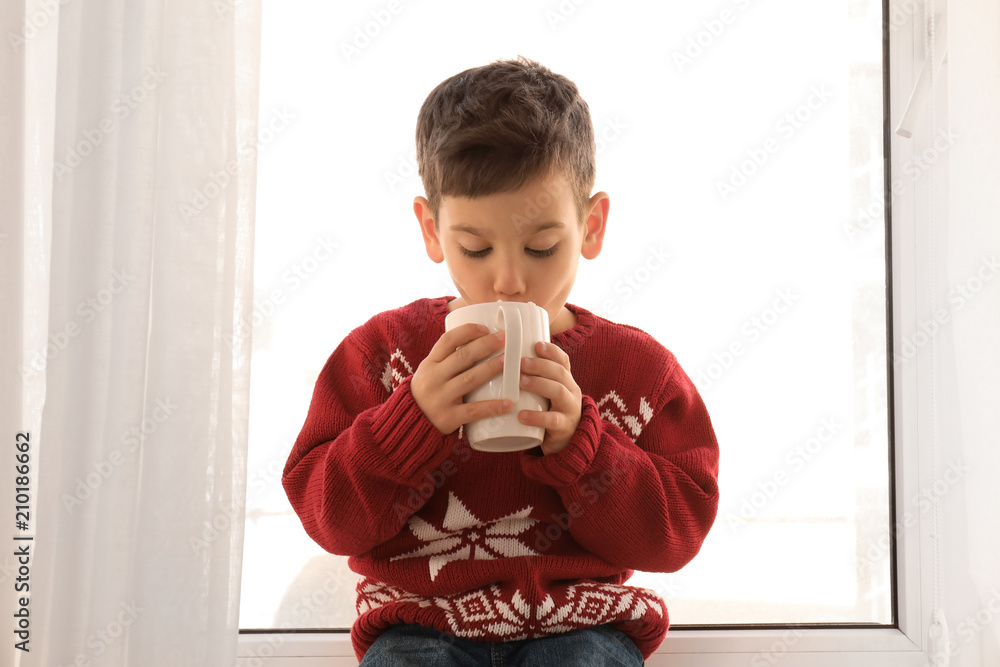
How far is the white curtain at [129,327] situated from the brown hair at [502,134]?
0.85 feet

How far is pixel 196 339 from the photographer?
42.4 inches

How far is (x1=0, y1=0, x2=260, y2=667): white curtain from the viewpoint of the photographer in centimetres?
104

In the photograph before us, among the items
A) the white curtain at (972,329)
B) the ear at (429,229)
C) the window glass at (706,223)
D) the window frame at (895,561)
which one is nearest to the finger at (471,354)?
the ear at (429,229)

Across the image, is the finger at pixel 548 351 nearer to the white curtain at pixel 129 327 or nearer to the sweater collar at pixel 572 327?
the sweater collar at pixel 572 327

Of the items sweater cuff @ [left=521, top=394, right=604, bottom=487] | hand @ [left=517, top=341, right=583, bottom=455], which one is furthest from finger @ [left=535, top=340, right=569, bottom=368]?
sweater cuff @ [left=521, top=394, right=604, bottom=487]

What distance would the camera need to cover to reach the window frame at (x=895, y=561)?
52.2 inches

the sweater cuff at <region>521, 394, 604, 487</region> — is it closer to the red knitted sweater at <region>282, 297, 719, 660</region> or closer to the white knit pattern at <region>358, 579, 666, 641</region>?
the red knitted sweater at <region>282, 297, 719, 660</region>

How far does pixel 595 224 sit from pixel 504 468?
363 millimetres

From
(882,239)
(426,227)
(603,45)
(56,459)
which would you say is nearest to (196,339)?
(56,459)

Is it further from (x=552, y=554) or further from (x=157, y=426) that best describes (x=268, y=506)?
(x=552, y=554)

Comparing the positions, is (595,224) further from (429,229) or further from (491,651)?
(491,651)

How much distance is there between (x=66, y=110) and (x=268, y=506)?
670mm

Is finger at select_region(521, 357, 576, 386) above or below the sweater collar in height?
below

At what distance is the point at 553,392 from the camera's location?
0.89 m
